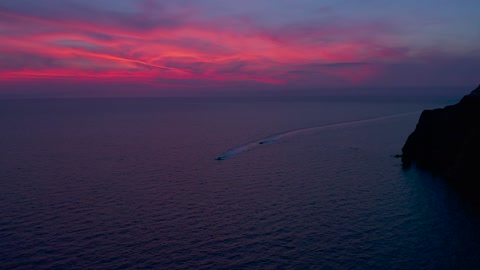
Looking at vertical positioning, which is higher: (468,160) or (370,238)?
(468,160)

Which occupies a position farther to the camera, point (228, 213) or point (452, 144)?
point (452, 144)

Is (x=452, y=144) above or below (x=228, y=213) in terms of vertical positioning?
above

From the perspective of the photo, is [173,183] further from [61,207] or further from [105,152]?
[105,152]

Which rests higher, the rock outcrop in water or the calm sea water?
the rock outcrop in water

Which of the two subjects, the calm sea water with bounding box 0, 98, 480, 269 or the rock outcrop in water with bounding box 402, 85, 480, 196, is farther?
the rock outcrop in water with bounding box 402, 85, 480, 196

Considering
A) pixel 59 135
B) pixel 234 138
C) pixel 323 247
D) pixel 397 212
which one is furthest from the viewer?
pixel 59 135

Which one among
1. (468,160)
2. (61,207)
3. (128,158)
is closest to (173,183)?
(61,207)

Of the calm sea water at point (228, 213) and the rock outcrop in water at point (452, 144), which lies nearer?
the calm sea water at point (228, 213)

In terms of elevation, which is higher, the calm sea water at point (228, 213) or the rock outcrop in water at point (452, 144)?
the rock outcrop in water at point (452, 144)
